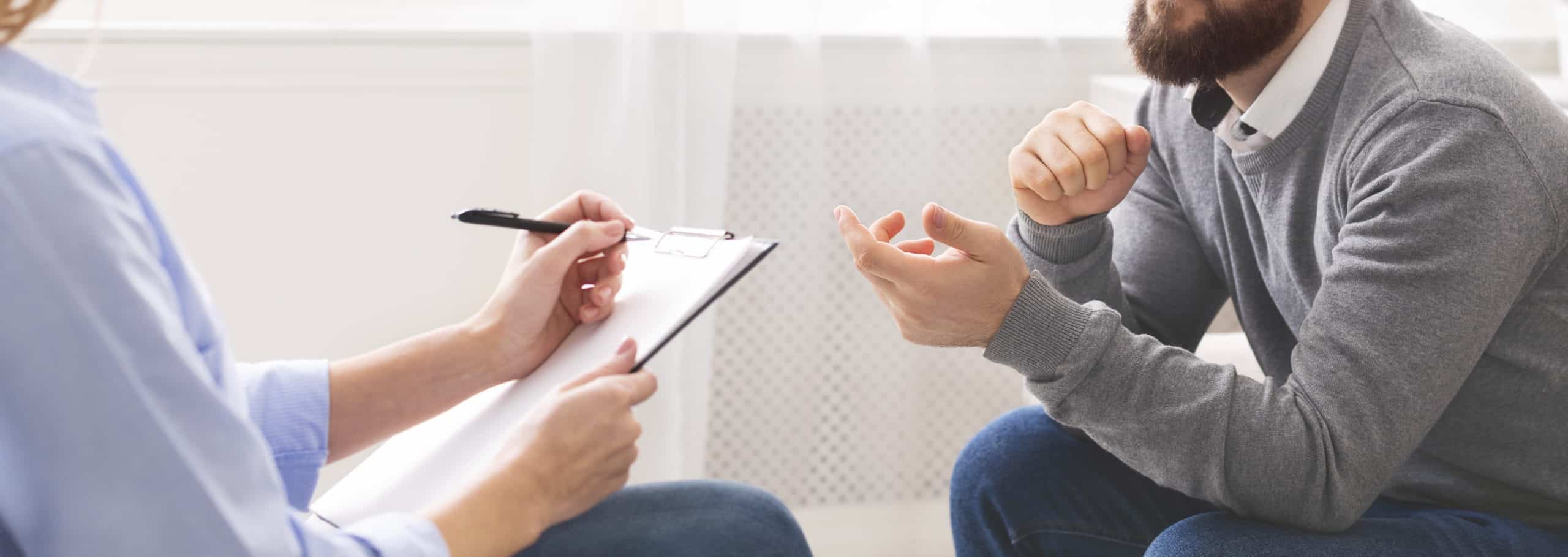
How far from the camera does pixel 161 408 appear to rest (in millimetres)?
507

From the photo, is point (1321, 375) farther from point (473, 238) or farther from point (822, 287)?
point (473, 238)

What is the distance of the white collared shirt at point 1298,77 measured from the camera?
875mm

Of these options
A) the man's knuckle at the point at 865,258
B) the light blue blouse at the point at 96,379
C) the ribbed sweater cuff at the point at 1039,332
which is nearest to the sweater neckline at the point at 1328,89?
the ribbed sweater cuff at the point at 1039,332

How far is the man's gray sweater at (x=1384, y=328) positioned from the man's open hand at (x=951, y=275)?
2 cm

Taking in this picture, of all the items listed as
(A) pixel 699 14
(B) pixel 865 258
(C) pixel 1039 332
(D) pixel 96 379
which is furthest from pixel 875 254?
(A) pixel 699 14

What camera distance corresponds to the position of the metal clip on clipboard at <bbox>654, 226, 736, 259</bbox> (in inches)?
35.2

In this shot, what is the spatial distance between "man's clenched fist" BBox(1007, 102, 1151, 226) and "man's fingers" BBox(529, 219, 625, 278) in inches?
14.0

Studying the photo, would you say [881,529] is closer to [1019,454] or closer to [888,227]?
[1019,454]

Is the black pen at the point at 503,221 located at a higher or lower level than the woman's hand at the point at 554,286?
higher

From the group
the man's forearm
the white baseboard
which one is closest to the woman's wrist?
the man's forearm

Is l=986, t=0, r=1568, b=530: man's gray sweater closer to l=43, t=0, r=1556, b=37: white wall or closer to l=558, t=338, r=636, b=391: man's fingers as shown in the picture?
l=558, t=338, r=636, b=391: man's fingers

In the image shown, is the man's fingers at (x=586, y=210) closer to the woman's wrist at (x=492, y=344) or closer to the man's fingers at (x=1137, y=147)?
the woman's wrist at (x=492, y=344)

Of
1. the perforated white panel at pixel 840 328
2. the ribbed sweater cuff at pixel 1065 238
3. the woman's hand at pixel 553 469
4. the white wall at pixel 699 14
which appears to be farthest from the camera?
the perforated white panel at pixel 840 328

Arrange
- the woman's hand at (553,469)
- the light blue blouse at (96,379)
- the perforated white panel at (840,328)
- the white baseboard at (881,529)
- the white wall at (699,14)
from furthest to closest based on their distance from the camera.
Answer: the white baseboard at (881,529) → the perforated white panel at (840,328) → the white wall at (699,14) → the woman's hand at (553,469) → the light blue blouse at (96,379)
